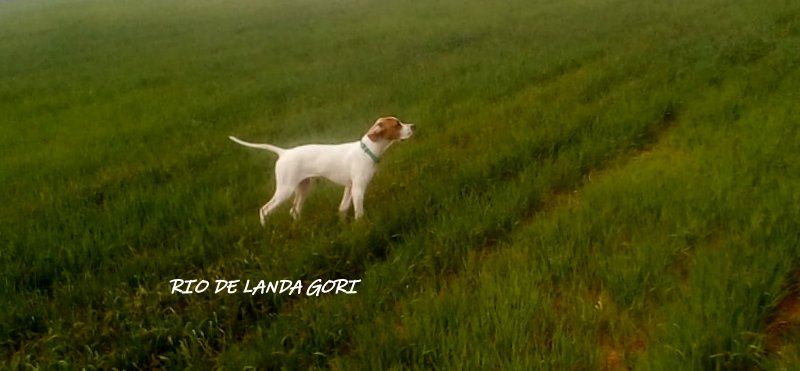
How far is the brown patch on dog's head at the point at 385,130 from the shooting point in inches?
218

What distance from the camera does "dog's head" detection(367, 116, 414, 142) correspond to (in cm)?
554

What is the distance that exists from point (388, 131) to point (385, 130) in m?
0.03

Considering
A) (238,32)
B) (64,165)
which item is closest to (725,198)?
(64,165)

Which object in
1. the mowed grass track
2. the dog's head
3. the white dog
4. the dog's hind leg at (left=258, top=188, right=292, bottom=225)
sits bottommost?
the mowed grass track

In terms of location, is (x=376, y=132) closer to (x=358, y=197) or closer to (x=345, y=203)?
(x=358, y=197)

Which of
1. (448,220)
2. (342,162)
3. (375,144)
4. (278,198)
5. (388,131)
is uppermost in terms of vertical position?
(388,131)

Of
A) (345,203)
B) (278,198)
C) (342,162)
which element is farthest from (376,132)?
(278,198)

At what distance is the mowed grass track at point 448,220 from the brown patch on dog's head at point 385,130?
2.31ft

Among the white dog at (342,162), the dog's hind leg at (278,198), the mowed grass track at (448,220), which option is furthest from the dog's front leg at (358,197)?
the dog's hind leg at (278,198)

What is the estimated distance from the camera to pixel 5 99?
14.4 metres

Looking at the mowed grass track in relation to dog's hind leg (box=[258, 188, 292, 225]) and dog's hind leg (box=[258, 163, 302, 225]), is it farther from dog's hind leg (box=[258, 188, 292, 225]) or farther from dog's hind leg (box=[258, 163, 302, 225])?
dog's hind leg (box=[258, 163, 302, 225])

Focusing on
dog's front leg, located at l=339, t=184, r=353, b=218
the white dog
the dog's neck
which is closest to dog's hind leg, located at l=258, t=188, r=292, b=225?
the white dog

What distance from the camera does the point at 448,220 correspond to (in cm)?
545

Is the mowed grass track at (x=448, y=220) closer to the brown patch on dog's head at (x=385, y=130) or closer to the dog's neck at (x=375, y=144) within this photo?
the dog's neck at (x=375, y=144)
